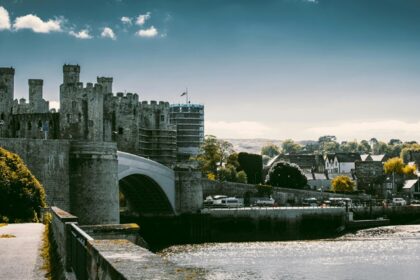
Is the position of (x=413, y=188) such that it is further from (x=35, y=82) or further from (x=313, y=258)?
(x=313, y=258)

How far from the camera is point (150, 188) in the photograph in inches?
2306

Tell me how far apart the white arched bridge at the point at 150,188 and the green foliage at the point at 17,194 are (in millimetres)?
20153

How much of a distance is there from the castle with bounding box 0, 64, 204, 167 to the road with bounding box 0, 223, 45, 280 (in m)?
34.4

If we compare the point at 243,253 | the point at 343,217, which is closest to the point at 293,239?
the point at 343,217

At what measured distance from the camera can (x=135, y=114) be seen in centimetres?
7619

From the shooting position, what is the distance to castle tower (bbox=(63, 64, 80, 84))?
65000 millimetres

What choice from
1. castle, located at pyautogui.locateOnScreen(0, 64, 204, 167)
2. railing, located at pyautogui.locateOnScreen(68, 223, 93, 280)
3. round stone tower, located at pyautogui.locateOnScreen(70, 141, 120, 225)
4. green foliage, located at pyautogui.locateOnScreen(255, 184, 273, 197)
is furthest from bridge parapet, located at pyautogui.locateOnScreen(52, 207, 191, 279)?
green foliage, located at pyautogui.locateOnScreen(255, 184, 273, 197)

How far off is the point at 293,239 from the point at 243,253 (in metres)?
14.7

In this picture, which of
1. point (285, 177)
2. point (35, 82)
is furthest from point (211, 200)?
point (35, 82)

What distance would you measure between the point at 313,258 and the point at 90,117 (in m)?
25.7

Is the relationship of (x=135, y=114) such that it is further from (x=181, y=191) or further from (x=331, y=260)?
(x=331, y=260)

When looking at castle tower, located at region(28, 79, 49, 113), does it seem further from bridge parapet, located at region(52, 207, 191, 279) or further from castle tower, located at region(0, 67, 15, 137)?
bridge parapet, located at region(52, 207, 191, 279)

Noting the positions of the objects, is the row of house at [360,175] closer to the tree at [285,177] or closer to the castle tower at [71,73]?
the tree at [285,177]

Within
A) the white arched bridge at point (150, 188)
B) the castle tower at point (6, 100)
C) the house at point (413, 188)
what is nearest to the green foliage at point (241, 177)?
the house at point (413, 188)
